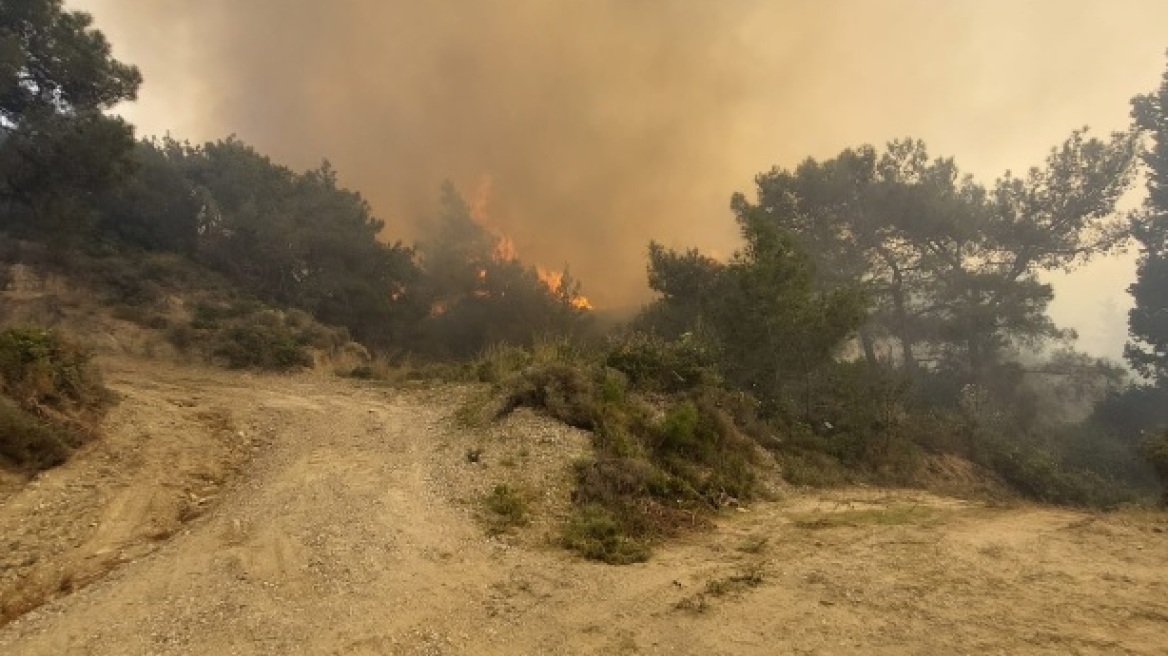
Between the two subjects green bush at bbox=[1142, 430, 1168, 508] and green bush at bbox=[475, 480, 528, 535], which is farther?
green bush at bbox=[1142, 430, 1168, 508]

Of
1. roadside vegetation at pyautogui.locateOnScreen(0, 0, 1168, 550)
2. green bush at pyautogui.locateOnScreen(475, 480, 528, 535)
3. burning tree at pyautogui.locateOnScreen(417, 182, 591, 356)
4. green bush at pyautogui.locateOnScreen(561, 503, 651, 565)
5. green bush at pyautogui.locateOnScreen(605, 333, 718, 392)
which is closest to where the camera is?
green bush at pyautogui.locateOnScreen(561, 503, 651, 565)

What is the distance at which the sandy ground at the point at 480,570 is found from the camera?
5.42 meters

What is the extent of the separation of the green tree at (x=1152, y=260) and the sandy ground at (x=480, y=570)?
1154 inches

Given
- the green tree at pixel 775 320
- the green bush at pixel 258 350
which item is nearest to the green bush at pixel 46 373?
the green bush at pixel 258 350

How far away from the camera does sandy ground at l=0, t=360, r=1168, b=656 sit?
213 inches

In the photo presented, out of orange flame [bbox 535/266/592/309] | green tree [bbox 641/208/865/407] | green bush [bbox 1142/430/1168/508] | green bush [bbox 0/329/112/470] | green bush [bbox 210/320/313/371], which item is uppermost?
orange flame [bbox 535/266/592/309]

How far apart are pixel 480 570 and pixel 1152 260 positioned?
40.5 metres

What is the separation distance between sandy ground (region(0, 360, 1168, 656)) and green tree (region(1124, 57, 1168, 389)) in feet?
96.1

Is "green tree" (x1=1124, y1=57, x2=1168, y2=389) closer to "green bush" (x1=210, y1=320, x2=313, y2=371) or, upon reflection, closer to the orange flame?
the orange flame

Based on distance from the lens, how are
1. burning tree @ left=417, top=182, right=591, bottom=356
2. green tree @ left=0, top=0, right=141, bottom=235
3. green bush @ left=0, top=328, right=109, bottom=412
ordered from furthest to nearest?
burning tree @ left=417, top=182, right=591, bottom=356
green tree @ left=0, top=0, right=141, bottom=235
green bush @ left=0, top=328, right=109, bottom=412

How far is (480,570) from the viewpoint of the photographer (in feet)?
23.0

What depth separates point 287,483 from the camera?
952cm

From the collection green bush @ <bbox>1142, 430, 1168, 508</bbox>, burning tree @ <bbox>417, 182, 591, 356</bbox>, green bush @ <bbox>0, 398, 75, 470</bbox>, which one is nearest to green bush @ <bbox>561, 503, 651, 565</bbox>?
green bush @ <bbox>0, 398, 75, 470</bbox>


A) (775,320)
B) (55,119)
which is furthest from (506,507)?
(55,119)
